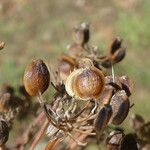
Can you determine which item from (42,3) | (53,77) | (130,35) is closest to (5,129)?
Answer: (53,77)

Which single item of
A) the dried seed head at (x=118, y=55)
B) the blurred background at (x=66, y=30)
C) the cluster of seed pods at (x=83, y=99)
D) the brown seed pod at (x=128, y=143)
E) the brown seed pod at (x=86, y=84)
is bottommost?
the blurred background at (x=66, y=30)

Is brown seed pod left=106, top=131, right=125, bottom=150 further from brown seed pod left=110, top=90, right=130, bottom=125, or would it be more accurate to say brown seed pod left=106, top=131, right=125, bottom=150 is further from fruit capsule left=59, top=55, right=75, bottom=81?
fruit capsule left=59, top=55, right=75, bottom=81

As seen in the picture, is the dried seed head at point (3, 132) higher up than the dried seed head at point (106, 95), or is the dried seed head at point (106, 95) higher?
the dried seed head at point (106, 95)

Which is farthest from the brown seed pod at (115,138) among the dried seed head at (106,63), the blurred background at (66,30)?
the blurred background at (66,30)

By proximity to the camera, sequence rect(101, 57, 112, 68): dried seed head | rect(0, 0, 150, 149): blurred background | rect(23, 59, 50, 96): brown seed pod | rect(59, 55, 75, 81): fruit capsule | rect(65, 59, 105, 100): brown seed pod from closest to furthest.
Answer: rect(65, 59, 105, 100): brown seed pod < rect(23, 59, 50, 96): brown seed pod < rect(59, 55, 75, 81): fruit capsule < rect(101, 57, 112, 68): dried seed head < rect(0, 0, 150, 149): blurred background

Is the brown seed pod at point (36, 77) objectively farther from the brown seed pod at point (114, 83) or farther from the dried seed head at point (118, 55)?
the dried seed head at point (118, 55)

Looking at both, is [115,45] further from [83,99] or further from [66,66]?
[83,99]

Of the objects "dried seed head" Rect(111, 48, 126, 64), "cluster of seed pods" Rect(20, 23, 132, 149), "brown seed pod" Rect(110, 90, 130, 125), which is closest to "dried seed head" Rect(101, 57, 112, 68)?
"dried seed head" Rect(111, 48, 126, 64)
